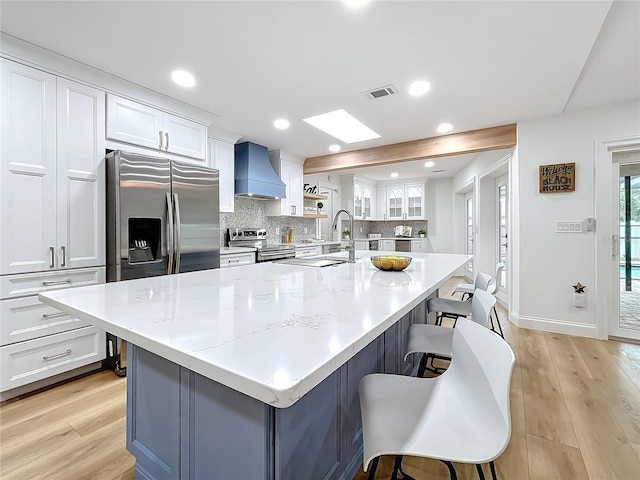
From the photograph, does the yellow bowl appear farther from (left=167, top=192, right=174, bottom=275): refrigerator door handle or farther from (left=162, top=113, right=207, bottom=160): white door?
(left=162, top=113, right=207, bottom=160): white door

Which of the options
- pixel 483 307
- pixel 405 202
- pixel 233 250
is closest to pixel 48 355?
pixel 233 250

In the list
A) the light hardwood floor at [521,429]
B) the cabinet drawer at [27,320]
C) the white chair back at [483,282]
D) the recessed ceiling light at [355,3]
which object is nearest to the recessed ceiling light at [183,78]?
the recessed ceiling light at [355,3]

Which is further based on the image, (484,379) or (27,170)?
(27,170)

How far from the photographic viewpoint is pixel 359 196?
7051 millimetres

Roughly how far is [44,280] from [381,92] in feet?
9.92

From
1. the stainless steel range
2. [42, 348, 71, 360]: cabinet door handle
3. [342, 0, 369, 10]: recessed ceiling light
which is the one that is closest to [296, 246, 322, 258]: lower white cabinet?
the stainless steel range

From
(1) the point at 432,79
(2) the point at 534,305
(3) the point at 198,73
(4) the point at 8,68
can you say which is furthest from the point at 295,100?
(2) the point at 534,305

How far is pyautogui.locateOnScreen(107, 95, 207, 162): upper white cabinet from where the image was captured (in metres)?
2.57

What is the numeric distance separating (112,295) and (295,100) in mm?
2373

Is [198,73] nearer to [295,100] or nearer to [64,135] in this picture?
[295,100]

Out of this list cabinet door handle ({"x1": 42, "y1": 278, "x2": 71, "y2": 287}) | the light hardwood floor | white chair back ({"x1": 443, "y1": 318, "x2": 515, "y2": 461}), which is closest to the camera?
white chair back ({"x1": 443, "y1": 318, "x2": 515, "y2": 461})

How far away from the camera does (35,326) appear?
7.06 ft

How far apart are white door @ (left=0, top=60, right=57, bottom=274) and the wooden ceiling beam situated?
347 cm

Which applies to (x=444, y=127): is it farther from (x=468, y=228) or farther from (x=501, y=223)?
(x=468, y=228)
